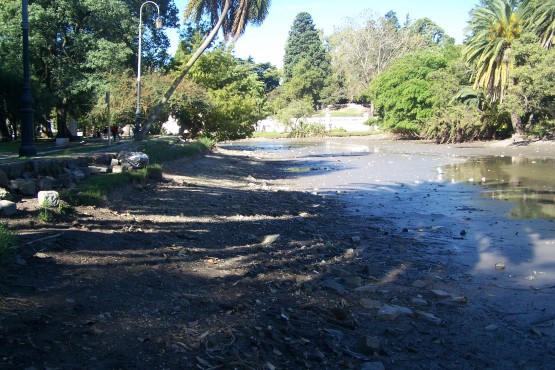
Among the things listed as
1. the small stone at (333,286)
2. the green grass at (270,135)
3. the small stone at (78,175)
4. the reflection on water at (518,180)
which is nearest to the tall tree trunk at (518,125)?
the reflection on water at (518,180)

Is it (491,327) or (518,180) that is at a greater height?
(518,180)

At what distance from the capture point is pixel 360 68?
84062 millimetres

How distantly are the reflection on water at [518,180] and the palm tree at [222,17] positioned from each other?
547 inches

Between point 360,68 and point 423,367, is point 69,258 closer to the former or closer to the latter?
point 423,367

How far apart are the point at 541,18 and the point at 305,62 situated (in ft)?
171

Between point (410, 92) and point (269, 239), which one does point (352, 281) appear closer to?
point (269, 239)

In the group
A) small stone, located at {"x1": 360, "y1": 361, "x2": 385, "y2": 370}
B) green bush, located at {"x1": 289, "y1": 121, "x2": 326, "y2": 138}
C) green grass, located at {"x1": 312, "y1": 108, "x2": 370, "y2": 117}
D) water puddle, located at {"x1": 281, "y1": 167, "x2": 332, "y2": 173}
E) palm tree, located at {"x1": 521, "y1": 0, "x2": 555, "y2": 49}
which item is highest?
palm tree, located at {"x1": 521, "y1": 0, "x2": 555, "y2": 49}

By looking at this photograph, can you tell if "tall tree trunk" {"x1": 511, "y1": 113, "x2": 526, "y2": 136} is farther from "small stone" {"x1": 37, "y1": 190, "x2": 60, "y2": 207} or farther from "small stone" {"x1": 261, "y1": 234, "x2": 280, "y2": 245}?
"small stone" {"x1": 37, "y1": 190, "x2": 60, "y2": 207}

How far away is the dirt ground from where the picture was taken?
189 inches

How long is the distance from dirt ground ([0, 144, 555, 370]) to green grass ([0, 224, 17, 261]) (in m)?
0.14

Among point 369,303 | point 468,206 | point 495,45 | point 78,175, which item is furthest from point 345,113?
point 369,303

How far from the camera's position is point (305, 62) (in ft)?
296

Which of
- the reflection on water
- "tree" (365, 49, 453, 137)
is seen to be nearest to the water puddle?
the reflection on water

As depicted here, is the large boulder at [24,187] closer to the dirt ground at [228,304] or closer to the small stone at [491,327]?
the dirt ground at [228,304]
